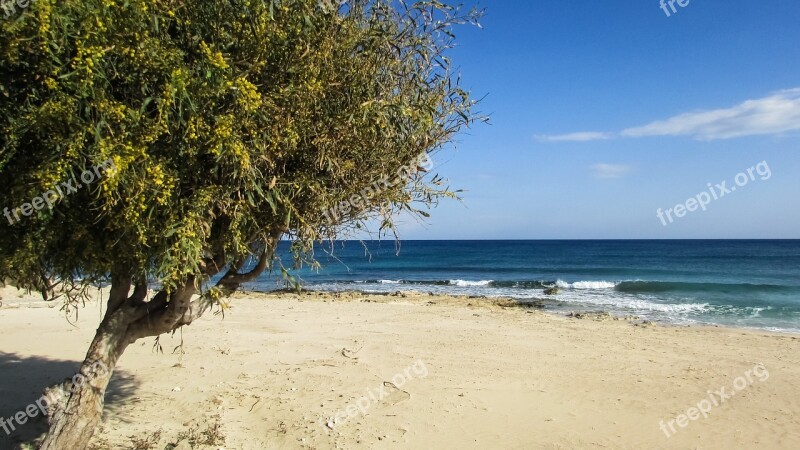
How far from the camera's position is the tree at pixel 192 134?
3.81 m

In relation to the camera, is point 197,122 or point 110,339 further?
point 110,339

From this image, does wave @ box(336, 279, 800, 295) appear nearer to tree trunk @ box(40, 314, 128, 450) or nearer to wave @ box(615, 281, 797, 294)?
wave @ box(615, 281, 797, 294)

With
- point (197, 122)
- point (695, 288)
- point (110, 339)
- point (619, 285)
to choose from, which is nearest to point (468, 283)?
point (619, 285)

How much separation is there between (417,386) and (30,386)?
643 cm

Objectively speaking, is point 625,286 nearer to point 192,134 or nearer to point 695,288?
point 695,288

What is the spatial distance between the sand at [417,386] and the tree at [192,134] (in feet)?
8.91

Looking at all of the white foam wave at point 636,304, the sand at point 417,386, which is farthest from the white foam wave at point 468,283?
the sand at point 417,386

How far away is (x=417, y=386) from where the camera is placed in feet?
31.4

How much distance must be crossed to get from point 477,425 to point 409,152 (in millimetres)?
4647

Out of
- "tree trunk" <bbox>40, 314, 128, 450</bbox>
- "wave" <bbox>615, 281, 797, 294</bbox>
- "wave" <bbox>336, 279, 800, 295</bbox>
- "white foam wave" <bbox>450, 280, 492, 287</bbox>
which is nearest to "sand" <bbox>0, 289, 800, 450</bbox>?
"tree trunk" <bbox>40, 314, 128, 450</bbox>

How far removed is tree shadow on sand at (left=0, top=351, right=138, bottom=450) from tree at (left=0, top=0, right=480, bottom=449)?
163 cm

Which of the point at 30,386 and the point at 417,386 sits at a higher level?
the point at 30,386

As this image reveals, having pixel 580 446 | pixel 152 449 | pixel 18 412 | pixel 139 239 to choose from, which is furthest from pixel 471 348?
pixel 139 239

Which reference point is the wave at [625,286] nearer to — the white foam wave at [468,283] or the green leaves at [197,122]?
the white foam wave at [468,283]
